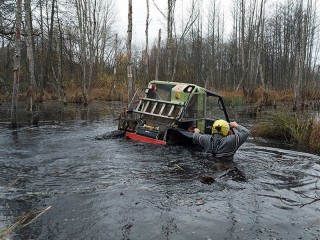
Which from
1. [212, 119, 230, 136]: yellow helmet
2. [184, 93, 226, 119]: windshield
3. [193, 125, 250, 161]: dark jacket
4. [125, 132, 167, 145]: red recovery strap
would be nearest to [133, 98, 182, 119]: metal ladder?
[184, 93, 226, 119]: windshield

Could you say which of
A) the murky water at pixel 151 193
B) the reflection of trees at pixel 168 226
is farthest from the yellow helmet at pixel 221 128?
the reflection of trees at pixel 168 226

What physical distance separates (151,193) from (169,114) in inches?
183

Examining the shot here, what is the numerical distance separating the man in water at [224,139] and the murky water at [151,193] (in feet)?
1.34

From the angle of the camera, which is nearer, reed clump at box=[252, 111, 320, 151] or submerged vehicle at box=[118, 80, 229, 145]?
submerged vehicle at box=[118, 80, 229, 145]

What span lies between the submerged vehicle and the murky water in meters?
0.42

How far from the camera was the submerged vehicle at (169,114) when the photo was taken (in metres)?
10.5

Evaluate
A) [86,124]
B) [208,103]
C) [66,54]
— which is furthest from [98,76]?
[208,103]

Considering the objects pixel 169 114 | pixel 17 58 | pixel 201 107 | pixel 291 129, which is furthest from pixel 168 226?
pixel 17 58

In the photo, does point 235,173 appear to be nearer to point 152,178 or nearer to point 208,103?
point 152,178

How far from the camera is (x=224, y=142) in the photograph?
8477 millimetres

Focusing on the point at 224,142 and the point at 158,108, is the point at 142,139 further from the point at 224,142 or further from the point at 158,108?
the point at 224,142

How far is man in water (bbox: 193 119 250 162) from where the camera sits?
8.42m

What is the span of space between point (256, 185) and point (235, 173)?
903 millimetres

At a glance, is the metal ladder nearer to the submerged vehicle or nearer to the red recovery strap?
the submerged vehicle
